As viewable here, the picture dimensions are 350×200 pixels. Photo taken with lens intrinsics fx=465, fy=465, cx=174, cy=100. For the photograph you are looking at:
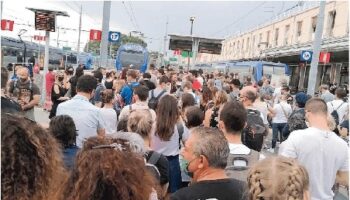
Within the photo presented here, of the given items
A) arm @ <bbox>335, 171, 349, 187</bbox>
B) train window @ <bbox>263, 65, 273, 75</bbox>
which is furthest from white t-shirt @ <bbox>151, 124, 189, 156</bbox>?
train window @ <bbox>263, 65, 273, 75</bbox>

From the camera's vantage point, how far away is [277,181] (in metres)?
2.26

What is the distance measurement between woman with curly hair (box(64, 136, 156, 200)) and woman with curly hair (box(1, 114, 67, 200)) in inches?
4.8

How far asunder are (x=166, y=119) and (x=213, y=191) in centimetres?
230

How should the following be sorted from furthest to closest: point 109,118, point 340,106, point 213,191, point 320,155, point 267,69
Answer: point 267,69, point 340,106, point 109,118, point 320,155, point 213,191

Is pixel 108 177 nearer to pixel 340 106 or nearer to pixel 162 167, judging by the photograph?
pixel 162 167

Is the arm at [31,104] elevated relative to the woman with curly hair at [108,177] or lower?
lower

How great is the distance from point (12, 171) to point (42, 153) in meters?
0.17

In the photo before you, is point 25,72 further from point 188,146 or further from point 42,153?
point 42,153

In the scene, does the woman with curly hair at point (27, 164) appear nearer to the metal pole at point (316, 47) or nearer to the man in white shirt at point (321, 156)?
the man in white shirt at point (321, 156)

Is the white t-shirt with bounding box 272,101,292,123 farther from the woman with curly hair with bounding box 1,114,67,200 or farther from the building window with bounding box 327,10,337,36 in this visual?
the building window with bounding box 327,10,337,36

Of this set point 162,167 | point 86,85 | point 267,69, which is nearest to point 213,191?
point 162,167

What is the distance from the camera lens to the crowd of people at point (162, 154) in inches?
A: 79.4

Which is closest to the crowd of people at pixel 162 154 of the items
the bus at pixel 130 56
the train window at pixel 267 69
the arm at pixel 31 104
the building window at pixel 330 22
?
the arm at pixel 31 104

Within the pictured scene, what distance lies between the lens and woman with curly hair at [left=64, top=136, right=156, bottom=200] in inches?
76.8
